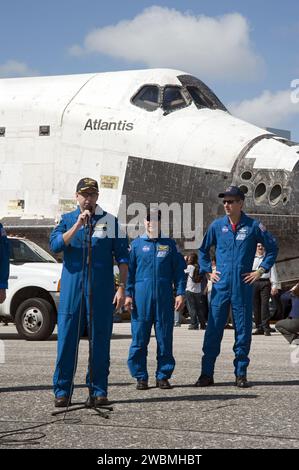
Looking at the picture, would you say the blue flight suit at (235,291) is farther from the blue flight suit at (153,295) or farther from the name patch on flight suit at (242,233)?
the blue flight suit at (153,295)

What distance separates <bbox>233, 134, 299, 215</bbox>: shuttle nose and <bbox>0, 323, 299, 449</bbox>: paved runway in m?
5.33

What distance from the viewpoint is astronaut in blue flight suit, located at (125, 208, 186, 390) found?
8.34 metres

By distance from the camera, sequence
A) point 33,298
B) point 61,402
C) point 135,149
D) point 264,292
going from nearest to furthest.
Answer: point 61,402, point 33,298, point 264,292, point 135,149

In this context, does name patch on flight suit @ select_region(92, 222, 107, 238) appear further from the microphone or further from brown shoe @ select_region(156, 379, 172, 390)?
brown shoe @ select_region(156, 379, 172, 390)

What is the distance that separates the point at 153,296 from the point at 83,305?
4.68 feet

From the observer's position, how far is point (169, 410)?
690 cm

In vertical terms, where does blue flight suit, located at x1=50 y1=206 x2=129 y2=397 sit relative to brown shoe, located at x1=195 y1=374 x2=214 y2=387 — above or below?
above

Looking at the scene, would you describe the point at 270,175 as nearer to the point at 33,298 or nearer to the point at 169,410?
the point at 33,298

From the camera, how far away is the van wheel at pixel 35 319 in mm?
14242

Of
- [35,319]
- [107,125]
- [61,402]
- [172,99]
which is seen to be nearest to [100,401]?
[61,402]

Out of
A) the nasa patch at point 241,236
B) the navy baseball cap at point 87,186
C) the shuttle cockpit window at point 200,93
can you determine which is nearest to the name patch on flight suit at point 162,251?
the nasa patch at point 241,236

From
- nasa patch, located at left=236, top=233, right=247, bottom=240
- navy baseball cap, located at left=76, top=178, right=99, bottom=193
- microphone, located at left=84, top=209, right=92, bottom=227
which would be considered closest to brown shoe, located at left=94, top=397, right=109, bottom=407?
Answer: microphone, located at left=84, top=209, right=92, bottom=227

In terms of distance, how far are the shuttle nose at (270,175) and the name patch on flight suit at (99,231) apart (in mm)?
8989
